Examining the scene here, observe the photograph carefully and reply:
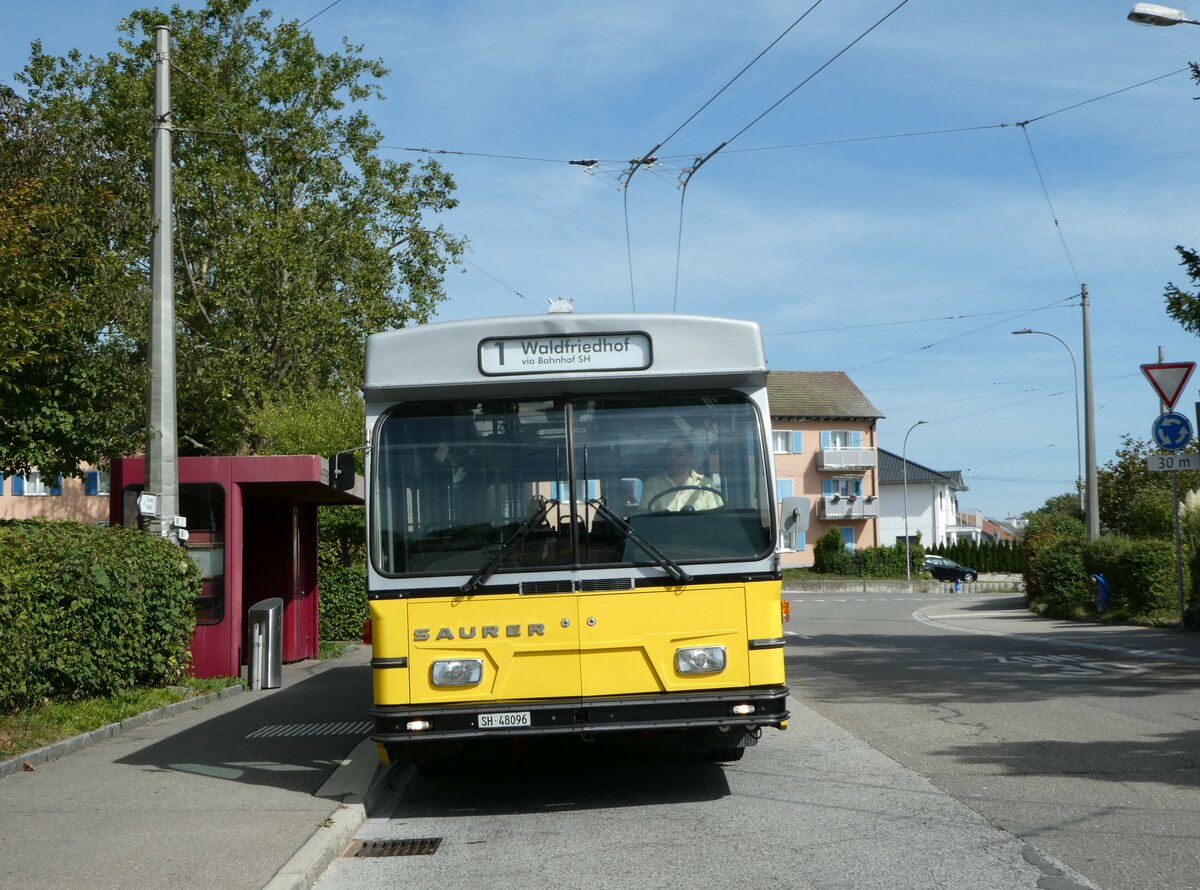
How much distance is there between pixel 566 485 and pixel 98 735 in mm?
5328

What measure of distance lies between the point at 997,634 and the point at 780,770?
1585 cm

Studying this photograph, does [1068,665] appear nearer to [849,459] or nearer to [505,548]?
[505,548]

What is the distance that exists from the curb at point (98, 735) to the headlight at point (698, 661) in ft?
15.9

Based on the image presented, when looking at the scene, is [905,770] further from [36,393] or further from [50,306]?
[36,393]

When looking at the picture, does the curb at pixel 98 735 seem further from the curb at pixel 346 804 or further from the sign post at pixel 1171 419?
the sign post at pixel 1171 419

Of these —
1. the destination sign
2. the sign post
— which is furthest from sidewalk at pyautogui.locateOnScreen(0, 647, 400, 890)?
the sign post

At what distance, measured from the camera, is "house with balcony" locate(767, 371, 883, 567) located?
7906cm

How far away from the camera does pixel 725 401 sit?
829cm

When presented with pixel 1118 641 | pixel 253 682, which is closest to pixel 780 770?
pixel 253 682

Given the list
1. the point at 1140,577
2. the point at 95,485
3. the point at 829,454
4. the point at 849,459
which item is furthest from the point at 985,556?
the point at 1140,577

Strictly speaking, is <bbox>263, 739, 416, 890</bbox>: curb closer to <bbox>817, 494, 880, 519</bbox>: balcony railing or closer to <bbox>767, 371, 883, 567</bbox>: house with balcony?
<bbox>767, 371, 883, 567</bbox>: house with balcony

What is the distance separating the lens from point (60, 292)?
14812mm

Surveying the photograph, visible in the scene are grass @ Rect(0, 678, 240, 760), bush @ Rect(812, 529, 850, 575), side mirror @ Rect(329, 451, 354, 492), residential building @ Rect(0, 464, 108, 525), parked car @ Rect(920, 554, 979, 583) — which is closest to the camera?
side mirror @ Rect(329, 451, 354, 492)

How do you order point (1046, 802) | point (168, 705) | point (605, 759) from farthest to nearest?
point (168, 705)
point (605, 759)
point (1046, 802)
